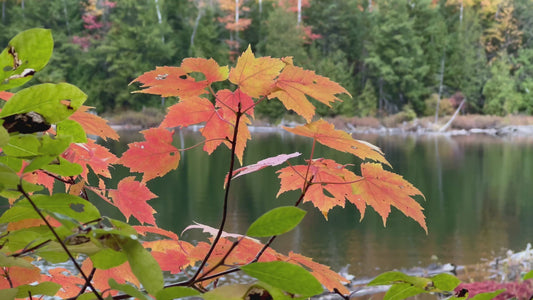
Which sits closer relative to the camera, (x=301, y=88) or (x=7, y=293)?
(x=7, y=293)

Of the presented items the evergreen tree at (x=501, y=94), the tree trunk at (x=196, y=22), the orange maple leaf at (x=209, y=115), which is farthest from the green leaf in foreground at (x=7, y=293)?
the evergreen tree at (x=501, y=94)

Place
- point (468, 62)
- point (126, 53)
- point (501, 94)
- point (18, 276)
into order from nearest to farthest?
point (18, 276) < point (126, 53) < point (501, 94) < point (468, 62)

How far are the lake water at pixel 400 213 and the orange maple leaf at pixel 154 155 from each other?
5.99 m

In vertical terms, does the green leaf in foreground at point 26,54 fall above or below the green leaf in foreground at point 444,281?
above

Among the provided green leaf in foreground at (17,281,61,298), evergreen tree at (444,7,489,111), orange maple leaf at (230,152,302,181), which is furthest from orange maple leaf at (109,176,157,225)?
evergreen tree at (444,7,489,111)

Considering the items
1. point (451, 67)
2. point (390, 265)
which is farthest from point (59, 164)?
point (451, 67)

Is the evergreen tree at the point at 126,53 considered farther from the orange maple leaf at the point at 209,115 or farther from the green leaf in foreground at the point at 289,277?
the green leaf in foreground at the point at 289,277

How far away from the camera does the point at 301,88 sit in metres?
0.52

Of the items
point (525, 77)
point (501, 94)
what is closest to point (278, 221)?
point (501, 94)

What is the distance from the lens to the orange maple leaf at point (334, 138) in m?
0.50

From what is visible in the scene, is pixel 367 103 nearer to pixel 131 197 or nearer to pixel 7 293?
pixel 131 197

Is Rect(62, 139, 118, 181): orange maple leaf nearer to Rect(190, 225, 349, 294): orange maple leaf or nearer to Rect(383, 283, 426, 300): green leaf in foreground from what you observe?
Rect(190, 225, 349, 294): orange maple leaf

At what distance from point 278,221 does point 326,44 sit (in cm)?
2767

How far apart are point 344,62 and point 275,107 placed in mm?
4313
